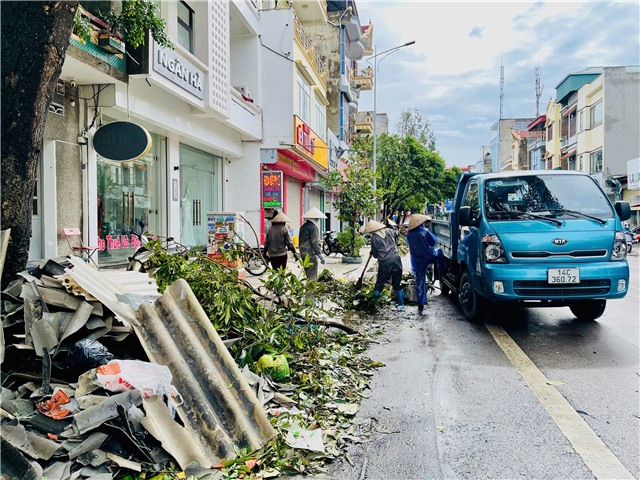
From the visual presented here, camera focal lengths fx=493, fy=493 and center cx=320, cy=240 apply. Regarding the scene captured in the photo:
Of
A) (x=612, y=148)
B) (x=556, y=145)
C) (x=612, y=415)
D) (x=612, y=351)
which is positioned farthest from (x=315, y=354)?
(x=556, y=145)

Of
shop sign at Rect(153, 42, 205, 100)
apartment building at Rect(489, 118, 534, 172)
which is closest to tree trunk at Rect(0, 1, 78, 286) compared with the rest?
shop sign at Rect(153, 42, 205, 100)

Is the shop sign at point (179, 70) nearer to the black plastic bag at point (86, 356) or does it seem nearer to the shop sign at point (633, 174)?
the black plastic bag at point (86, 356)

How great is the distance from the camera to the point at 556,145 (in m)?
45.7

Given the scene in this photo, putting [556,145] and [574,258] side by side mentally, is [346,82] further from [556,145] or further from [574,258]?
[574,258]

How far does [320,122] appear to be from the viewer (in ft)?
81.6

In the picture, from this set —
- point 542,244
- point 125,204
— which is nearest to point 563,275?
point 542,244

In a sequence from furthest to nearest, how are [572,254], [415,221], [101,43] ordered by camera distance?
1. [415,221]
2. [101,43]
3. [572,254]

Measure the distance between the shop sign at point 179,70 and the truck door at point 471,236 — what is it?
246 inches

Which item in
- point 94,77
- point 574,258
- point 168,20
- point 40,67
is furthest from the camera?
point 168,20

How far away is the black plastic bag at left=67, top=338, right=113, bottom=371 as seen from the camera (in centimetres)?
329

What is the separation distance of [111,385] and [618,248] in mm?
5845

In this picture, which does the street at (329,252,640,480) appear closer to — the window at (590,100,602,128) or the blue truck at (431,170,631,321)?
the blue truck at (431,170,631,321)

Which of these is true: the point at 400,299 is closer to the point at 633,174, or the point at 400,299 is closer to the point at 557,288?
the point at 557,288

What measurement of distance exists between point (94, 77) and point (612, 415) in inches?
345
